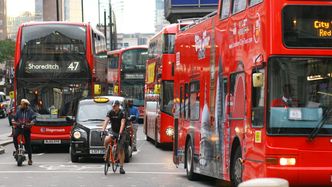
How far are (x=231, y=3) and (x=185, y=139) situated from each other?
4802 mm

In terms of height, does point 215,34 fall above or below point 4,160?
above

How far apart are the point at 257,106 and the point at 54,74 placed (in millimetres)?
15693

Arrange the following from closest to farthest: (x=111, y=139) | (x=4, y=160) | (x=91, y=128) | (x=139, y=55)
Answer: (x=111, y=139), (x=91, y=128), (x=4, y=160), (x=139, y=55)

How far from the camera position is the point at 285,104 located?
34.5ft

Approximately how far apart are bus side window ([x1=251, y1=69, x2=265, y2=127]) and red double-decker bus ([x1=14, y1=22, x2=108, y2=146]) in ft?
49.0

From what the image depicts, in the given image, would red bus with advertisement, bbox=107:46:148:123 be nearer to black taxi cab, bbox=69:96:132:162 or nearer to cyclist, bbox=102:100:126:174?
black taxi cab, bbox=69:96:132:162

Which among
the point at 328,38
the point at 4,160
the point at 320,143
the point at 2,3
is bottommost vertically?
the point at 4,160

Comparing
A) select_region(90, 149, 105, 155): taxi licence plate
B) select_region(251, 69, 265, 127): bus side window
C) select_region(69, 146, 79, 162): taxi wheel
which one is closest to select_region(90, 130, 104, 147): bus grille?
select_region(90, 149, 105, 155): taxi licence plate

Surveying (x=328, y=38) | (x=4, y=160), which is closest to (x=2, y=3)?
(x=4, y=160)

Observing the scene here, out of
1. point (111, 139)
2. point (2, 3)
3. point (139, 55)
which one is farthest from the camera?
point (2, 3)

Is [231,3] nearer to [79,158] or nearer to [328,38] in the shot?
[328,38]

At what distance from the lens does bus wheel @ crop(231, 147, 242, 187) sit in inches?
480

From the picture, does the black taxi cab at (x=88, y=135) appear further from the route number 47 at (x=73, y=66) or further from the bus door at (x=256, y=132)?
the bus door at (x=256, y=132)

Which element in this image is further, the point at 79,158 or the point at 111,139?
the point at 79,158
